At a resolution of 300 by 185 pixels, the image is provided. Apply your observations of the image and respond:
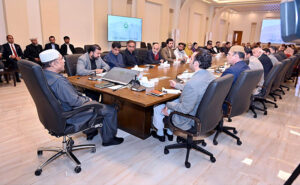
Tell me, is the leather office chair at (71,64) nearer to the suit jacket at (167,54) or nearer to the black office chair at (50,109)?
the black office chair at (50,109)

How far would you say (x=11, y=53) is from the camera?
5.23 metres

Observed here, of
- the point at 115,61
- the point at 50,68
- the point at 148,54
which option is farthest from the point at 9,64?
the point at 50,68

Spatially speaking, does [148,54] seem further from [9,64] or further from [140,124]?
[9,64]

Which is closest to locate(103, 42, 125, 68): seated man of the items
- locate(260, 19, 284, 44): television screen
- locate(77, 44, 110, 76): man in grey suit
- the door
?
locate(77, 44, 110, 76): man in grey suit

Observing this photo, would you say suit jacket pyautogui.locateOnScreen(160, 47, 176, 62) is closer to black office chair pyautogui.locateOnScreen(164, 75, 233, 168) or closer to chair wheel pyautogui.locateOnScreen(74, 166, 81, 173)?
black office chair pyautogui.locateOnScreen(164, 75, 233, 168)

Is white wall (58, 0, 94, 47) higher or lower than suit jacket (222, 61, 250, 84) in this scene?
higher

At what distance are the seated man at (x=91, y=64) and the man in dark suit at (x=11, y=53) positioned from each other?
9.84 feet

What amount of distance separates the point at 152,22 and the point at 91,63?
6.72 m

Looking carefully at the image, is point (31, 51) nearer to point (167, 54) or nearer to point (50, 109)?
point (167, 54)

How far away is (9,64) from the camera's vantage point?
5.25m

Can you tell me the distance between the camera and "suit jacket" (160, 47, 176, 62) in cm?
551

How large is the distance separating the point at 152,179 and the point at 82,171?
686 mm

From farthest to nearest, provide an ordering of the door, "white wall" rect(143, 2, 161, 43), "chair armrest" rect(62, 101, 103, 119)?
1. the door
2. "white wall" rect(143, 2, 161, 43)
3. "chair armrest" rect(62, 101, 103, 119)

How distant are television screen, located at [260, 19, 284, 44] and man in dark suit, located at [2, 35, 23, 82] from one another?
1576cm
